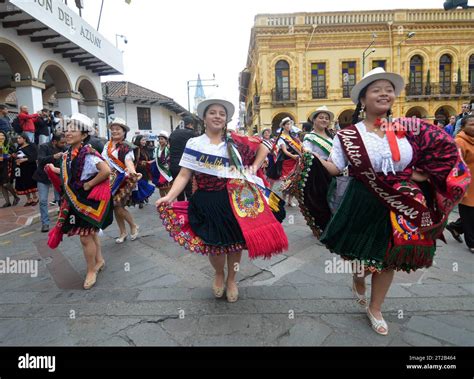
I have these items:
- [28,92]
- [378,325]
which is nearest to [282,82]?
[28,92]

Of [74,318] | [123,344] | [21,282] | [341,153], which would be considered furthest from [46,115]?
[341,153]

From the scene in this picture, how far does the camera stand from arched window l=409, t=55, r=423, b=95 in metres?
24.5

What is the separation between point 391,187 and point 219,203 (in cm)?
133

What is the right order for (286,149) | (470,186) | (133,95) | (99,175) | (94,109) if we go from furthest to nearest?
(133,95) < (94,109) < (286,149) < (470,186) < (99,175)

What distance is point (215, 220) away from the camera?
2598mm

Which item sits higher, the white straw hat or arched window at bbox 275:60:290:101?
arched window at bbox 275:60:290:101

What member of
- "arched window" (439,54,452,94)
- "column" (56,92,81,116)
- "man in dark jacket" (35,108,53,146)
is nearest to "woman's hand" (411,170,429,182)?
"man in dark jacket" (35,108,53,146)

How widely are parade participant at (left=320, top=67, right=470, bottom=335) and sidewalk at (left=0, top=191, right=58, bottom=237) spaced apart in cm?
595

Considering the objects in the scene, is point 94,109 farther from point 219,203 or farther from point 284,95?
point 284,95

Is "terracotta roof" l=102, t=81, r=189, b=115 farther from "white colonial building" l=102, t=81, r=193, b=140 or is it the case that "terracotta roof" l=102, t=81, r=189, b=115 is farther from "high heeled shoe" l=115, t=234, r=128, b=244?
"high heeled shoe" l=115, t=234, r=128, b=244

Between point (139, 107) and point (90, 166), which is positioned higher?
point (139, 107)

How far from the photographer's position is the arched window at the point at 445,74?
2457 centimetres

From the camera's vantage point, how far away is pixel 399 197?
79.8 inches

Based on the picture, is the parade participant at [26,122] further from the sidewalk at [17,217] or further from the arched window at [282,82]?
the arched window at [282,82]
